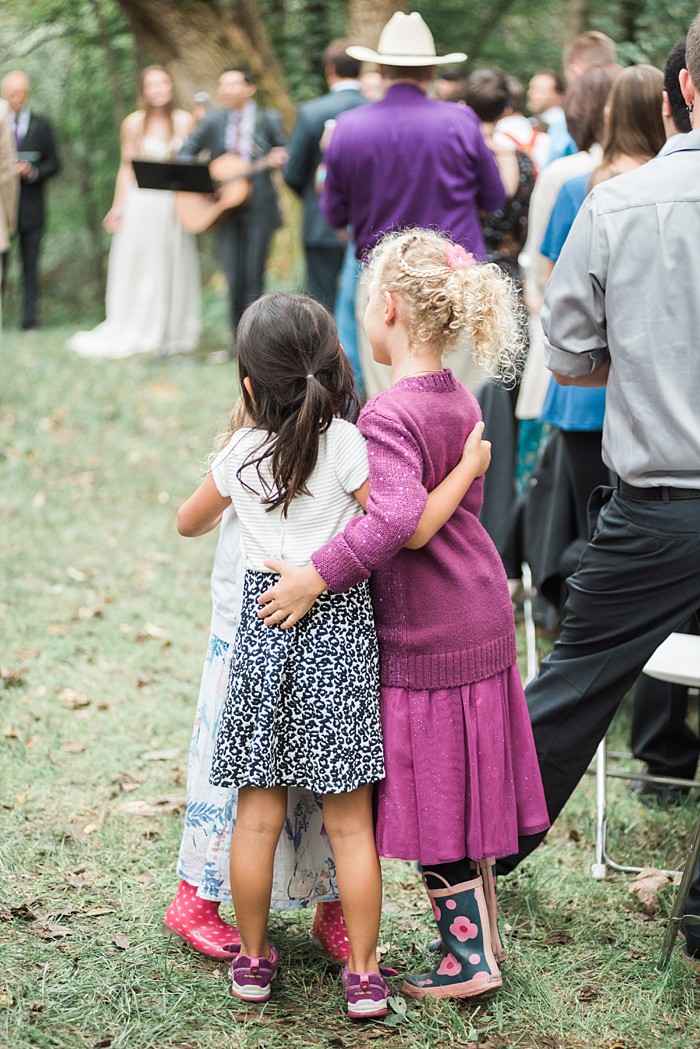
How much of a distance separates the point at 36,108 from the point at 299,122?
9136 millimetres

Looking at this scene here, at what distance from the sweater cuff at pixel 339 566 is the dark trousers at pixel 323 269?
767cm

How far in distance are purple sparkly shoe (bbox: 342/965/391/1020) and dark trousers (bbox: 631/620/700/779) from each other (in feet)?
5.53

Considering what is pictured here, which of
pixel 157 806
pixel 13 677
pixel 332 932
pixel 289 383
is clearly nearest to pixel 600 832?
pixel 332 932

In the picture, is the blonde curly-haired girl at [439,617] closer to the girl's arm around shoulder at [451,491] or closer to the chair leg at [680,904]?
the girl's arm around shoulder at [451,491]

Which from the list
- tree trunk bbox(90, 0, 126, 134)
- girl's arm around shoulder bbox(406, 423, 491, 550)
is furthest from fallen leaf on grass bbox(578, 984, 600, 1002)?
tree trunk bbox(90, 0, 126, 134)

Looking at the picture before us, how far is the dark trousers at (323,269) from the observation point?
10.2 m

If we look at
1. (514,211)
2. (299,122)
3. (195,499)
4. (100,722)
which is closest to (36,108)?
(299,122)

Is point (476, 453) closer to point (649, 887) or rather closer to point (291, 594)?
point (291, 594)

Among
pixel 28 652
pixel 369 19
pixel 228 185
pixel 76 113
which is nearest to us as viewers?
pixel 28 652

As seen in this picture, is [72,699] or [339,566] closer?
[339,566]

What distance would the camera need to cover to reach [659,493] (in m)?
2.97

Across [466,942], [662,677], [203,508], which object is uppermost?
[203,508]

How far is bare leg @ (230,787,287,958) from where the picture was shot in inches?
112

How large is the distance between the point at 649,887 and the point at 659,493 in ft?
4.16
